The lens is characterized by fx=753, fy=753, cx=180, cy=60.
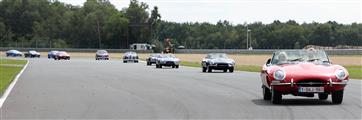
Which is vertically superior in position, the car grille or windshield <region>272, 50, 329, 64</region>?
windshield <region>272, 50, 329, 64</region>

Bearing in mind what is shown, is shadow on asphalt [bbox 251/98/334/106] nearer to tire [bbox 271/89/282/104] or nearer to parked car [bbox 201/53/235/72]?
tire [bbox 271/89/282/104]

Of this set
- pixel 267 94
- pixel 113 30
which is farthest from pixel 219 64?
pixel 113 30

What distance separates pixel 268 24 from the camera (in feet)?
606

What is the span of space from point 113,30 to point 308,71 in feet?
461

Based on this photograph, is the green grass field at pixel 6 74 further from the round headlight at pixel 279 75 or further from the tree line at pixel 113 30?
the tree line at pixel 113 30

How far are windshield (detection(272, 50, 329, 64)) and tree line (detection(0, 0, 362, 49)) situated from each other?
129 m

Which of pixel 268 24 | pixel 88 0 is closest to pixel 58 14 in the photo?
pixel 88 0

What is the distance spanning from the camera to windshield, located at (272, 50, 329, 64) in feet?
54.5

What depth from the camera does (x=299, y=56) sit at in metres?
16.9

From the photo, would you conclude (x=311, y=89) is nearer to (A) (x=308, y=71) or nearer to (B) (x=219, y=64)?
(A) (x=308, y=71)

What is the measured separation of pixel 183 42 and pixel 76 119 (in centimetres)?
18214

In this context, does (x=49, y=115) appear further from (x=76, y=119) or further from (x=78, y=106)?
(x=78, y=106)

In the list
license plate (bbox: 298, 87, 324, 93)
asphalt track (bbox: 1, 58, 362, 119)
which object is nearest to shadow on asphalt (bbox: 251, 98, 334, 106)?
asphalt track (bbox: 1, 58, 362, 119)

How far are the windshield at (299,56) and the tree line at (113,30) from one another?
12896cm
